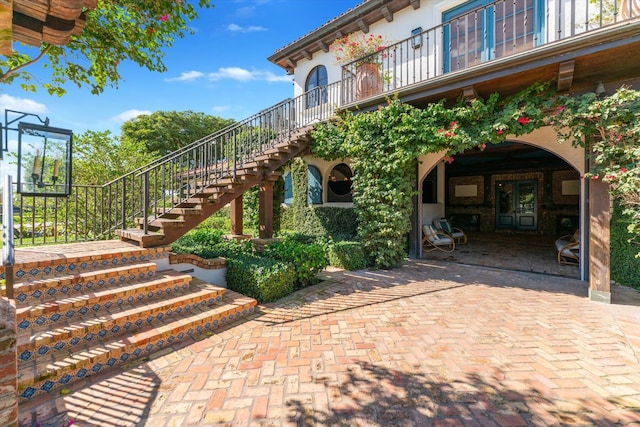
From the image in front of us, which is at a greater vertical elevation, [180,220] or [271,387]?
[180,220]

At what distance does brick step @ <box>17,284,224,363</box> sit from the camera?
2525 millimetres

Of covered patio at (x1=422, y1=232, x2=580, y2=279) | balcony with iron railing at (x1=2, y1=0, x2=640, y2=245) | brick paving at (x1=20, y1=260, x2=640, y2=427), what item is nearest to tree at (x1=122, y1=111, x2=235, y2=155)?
balcony with iron railing at (x1=2, y1=0, x2=640, y2=245)

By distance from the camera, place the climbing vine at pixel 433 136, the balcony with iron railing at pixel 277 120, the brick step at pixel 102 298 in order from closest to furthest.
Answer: the brick step at pixel 102 298
the climbing vine at pixel 433 136
the balcony with iron railing at pixel 277 120

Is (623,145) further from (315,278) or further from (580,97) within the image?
(315,278)

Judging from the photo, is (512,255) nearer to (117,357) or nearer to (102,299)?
(117,357)

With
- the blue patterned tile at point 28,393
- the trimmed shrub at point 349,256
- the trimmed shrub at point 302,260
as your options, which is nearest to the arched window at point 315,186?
the trimmed shrub at point 349,256

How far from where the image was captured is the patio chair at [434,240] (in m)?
8.27

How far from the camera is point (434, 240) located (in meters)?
8.33

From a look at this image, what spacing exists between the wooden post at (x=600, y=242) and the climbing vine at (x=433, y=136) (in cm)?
25

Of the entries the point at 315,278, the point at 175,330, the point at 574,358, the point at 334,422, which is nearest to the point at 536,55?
the point at 574,358

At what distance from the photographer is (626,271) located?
196 inches

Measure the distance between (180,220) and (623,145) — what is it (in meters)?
6.89

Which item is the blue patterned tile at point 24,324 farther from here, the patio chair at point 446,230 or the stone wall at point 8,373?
the patio chair at point 446,230

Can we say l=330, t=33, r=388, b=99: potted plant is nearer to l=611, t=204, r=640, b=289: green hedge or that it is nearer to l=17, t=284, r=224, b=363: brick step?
l=611, t=204, r=640, b=289: green hedge
